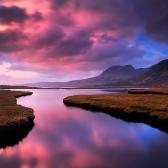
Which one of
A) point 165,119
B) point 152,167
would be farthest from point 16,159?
point 165,119

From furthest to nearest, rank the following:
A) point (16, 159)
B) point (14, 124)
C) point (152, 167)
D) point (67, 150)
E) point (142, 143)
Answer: point (14, 124), point (142, 143), point (67, 150), point (16, 159), point (152, 167)

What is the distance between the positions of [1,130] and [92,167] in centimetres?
1756

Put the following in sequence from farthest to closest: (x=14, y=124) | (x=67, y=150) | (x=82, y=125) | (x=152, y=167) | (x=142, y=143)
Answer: (x=82, y=125) < (x=14, y=124) < (x=142, y=143) < (x=67, y=150) < (x=152, y=167)

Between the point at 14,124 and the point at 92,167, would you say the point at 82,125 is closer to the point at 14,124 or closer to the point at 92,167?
the point at 14,124

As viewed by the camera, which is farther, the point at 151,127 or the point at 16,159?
the point at 151,127

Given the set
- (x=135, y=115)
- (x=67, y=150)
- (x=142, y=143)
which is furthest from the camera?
(x=135, y=115)

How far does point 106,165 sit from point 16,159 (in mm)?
9842

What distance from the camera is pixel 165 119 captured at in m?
42.9

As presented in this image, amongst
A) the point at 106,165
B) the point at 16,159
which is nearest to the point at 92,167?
the point at 106,165

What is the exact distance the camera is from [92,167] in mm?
24047

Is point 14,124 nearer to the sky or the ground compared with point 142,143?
nearer to the sky

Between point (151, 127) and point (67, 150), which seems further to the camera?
point (151, 127)

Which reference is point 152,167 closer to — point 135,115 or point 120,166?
point 120,166

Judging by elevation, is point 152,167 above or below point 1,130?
below
